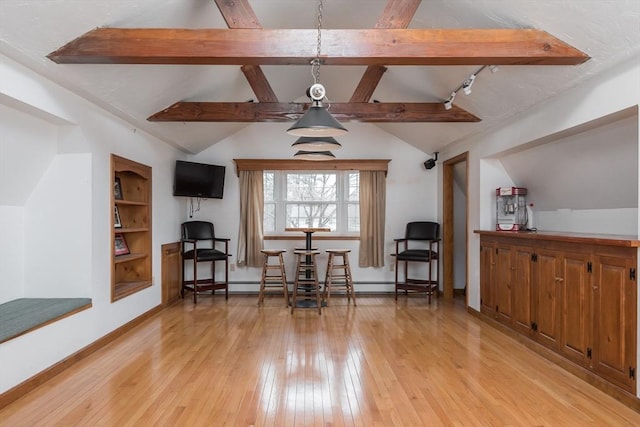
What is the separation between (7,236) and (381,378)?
3.16 meters

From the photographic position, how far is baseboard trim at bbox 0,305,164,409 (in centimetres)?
261

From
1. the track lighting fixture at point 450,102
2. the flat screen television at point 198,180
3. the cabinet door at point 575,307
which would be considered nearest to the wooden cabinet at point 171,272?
the flat screen television at point 198,180

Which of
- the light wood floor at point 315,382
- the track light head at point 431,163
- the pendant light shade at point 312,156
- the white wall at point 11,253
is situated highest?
the track light head at point 431,163

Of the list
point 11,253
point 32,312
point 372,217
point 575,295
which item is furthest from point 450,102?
point 11,253

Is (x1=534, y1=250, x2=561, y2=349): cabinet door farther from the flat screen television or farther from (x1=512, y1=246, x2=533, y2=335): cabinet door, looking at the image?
the flat screen television

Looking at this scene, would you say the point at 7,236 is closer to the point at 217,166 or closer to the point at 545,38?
the point at 217,166

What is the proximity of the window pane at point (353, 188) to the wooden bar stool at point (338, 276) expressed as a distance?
3.18 ft

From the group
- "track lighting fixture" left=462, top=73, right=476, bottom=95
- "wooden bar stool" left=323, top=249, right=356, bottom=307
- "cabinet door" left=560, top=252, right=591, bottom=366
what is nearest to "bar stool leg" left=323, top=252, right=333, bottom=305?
"wooden bar stool" left=323, top=249, right=356, bottom=307

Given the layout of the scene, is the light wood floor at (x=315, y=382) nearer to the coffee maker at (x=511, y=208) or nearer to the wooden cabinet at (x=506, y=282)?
the wooden cabinet at (x=506, y=282)

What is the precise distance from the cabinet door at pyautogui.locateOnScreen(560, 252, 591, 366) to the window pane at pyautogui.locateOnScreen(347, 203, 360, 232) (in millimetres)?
3674

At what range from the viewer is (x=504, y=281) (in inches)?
169

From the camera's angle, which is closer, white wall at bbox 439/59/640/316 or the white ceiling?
the white ceiling

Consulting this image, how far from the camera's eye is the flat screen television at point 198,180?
579 centimetres

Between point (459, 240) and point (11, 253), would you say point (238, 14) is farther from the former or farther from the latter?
point (459, 240)
